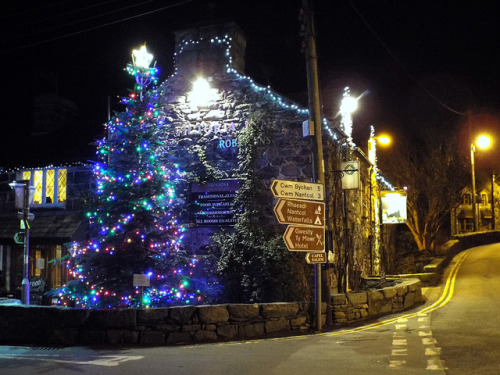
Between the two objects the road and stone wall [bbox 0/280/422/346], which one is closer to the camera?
the road

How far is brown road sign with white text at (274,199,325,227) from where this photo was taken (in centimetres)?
1092

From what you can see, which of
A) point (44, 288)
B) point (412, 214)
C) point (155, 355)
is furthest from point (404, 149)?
point (155, 355)

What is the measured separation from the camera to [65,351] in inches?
392

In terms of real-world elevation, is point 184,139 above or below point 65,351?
above

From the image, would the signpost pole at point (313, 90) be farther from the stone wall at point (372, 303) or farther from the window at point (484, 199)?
the window at point (484, 199)

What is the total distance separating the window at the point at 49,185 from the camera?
1956 centimetres

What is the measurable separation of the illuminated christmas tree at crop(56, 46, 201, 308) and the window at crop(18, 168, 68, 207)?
639cm

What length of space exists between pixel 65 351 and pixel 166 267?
404 centimetres

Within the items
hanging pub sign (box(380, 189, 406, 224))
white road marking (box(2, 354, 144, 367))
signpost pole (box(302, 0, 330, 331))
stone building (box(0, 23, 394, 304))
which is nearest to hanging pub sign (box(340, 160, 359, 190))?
stone building (box(0, 23, 394, 304))

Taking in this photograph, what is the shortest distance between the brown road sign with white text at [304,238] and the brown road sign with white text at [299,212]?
13cm

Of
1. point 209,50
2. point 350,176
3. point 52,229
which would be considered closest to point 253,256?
point 350,176

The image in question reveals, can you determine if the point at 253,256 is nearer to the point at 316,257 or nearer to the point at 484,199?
the point at 316,257

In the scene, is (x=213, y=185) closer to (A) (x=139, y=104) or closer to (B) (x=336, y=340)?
(A) (x=139, y=104)

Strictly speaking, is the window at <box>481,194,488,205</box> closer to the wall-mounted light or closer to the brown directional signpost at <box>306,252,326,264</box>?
the wall-mounted light
